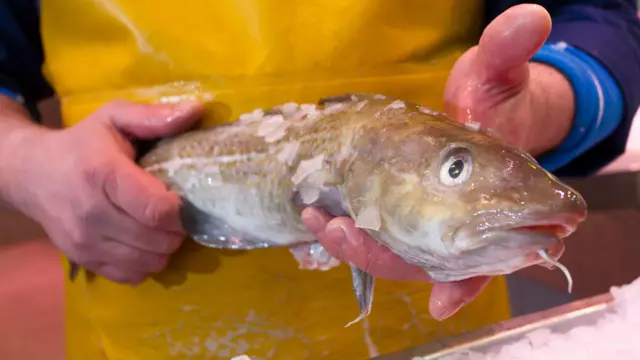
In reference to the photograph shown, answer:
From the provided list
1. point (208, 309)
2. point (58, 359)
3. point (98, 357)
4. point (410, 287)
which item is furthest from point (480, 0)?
point (58, 359)

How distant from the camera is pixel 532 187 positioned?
0.37 metres

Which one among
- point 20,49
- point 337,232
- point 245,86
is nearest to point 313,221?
point 337,232

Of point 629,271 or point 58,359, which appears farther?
point 58,359

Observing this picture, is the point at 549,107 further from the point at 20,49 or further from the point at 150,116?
the point at 20,49

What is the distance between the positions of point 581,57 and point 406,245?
0.44 m

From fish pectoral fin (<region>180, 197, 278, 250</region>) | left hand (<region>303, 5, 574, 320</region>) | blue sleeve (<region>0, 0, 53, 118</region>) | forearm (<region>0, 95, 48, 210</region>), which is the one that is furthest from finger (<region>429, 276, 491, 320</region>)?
blue sleeve (<region>0, 0, 53, 118</region>)

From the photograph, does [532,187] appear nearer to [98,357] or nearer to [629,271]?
[98,357]

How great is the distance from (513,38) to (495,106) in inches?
4.0

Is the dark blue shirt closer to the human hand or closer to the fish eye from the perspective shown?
the human hand

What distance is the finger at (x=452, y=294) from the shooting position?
1.49 ft

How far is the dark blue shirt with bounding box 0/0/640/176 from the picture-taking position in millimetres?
739

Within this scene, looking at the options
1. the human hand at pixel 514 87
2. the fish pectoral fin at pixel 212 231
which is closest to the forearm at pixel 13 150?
the fish pectoral fin at pixel 212 231

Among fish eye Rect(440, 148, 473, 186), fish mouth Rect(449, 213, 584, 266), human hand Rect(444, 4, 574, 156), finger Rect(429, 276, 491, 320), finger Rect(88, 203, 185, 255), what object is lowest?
finger Rect(88, 203, 185, 255)

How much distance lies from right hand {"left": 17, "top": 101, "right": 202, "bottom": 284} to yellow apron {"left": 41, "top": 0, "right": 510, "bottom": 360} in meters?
0.05
